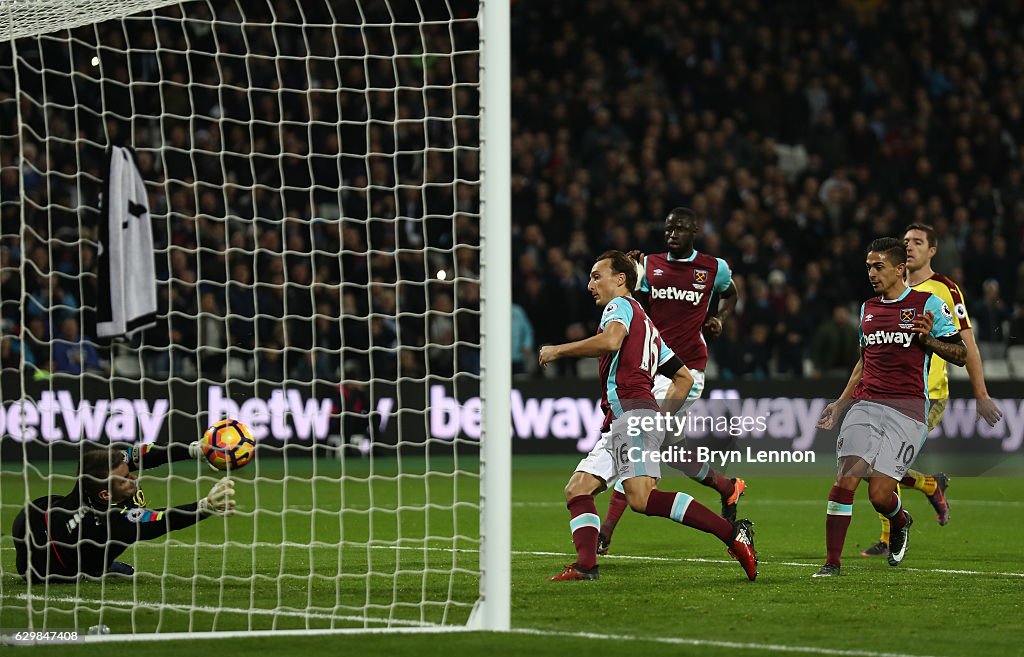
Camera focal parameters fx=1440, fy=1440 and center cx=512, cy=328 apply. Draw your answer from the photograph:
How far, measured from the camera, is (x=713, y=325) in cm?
965

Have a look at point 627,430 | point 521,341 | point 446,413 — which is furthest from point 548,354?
point 521,341

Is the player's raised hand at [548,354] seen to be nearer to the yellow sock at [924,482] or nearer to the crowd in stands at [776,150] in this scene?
the yellow sock at [924,482]

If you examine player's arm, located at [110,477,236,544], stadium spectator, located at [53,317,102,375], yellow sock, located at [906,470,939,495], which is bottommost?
yellow sock, located at [906,470,939,495]

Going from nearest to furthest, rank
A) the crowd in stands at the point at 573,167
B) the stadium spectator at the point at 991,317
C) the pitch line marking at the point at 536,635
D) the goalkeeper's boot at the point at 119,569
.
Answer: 1. the pitch line marking at the point at 536,635
2. the goalkeeper's boot at the point at 119,569
3. the crowd in stands at the point at 573,167
4. the stadium spectator at the point at 991,317

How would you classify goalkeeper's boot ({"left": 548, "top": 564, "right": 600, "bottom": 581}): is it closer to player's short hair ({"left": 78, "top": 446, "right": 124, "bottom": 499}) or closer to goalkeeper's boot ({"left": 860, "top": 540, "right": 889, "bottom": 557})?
goalkeeper's boot ({"left": 860, "top": 540, "right": 889, "bottom": 557})

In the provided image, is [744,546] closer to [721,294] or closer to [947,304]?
[947,304]

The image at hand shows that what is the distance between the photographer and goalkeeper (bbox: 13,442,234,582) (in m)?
7.27

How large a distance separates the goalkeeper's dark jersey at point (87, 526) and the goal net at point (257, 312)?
7 cm

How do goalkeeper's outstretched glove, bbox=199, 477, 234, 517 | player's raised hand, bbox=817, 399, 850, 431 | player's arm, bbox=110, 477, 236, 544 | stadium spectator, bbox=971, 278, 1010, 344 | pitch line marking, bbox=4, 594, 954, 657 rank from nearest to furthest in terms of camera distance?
pitch line marking, bbox=4, 594, 954, 657
goalkeeper's outstretched glove, bbox=199, 477, 234, 517
player's arm, bbox=110, 477, 236, 544
player's raised hand, bbox=817, 399, 850, 431
stadium spectator, bbox=971, 278, 1010, 344

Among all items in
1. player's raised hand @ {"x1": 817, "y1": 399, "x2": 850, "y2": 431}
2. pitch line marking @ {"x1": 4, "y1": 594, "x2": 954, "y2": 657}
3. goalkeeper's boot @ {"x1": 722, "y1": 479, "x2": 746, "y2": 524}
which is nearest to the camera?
pitch line marking @ {"x1": 4, "y1": 594, "x2": 954, "y2": 657}

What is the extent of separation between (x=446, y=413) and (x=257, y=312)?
4.44 metres

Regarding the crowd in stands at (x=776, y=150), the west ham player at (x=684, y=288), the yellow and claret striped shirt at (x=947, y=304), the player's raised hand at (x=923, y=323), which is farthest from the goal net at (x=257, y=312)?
the yellow and claret striped shirt at (x=947, y=304)

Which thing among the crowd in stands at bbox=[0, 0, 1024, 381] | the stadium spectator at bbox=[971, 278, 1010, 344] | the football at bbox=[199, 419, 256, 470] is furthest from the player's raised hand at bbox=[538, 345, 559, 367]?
the stadium spectator at bbox=[971, 278, 1010, 344]

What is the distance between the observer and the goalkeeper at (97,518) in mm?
7270
